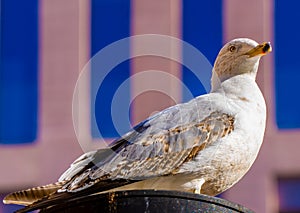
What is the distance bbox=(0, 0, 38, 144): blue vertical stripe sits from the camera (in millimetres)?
23734

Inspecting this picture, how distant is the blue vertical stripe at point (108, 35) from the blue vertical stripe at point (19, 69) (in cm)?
107

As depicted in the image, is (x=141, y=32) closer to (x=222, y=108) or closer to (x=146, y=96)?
(x=146, y=96)

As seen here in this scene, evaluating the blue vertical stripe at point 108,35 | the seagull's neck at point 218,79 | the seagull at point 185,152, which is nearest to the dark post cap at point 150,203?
the seagull at point 185,152

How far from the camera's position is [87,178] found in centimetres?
735

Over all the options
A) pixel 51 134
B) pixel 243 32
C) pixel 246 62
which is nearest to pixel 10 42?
pixel 51 134

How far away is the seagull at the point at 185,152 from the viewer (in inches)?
292

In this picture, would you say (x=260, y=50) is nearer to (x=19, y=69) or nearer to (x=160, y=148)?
(x=160, y=148)

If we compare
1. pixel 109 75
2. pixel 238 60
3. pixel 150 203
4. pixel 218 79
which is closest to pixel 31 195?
pixel 150 203

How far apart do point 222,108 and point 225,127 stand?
166 millimetres

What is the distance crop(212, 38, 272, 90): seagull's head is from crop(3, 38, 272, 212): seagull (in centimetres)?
11

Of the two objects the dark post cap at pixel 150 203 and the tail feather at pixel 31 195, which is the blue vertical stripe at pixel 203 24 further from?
the dark post cap at pixel 150 203

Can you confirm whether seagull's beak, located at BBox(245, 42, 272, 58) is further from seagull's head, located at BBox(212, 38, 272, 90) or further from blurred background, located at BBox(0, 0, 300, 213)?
blurred background, located at BBox(0, 0, 300, 213)

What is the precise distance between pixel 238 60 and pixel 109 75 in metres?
14.1

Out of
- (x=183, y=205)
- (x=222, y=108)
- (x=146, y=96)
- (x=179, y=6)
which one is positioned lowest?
(x=183, y=205)
